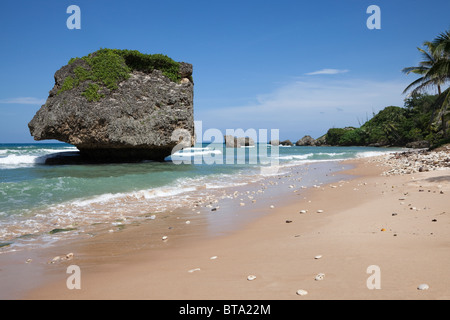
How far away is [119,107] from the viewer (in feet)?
66.6

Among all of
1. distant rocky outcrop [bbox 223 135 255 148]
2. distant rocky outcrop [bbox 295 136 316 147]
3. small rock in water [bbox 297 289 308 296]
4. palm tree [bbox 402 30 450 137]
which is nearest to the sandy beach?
small rock in water [bbox 297 289 308 296]

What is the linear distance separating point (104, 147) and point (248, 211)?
17.2 m

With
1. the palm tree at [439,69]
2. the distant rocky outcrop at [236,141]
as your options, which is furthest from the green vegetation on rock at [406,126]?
the distant rocky outcrop at [236,141]

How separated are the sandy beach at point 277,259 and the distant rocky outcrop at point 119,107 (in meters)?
15.8

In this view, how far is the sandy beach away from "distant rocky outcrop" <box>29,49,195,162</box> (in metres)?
15.8

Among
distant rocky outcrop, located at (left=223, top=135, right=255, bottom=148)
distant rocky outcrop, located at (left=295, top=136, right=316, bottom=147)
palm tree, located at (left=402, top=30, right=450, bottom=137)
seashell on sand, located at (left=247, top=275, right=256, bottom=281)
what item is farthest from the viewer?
distant rocky outcrop, located at (left=295, top=136, right=316, bottom=147)

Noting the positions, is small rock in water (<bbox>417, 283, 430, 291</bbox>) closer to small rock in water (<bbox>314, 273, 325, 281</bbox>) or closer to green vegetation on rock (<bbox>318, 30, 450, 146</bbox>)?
small rock in water (<bbox>314, 273, 325, 281</bbox>)

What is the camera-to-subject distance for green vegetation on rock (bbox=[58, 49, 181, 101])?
1973 centimetres

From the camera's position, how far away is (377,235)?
Result: 13.0 feet

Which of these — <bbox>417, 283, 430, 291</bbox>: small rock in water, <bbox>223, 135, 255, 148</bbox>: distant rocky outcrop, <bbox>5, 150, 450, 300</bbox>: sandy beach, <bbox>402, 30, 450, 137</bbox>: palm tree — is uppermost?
<bbox>402, 30, 450, 137</bbox>: palm tree

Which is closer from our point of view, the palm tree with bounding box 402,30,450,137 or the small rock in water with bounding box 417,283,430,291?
the small rock in water with bounding box 417,283,430,291

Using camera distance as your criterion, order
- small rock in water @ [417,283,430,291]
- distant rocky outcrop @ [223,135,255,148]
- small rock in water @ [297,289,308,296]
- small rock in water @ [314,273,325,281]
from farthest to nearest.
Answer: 1. distant rocky outcrop @ [223,135,255,148]
2. small rock in water @ [314,273,325,281]
3. small rock in water @ [297,289,308,296]
4. small rock in water @ [417,283,430,291]

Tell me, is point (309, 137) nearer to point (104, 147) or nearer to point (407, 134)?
point (407, 134)
